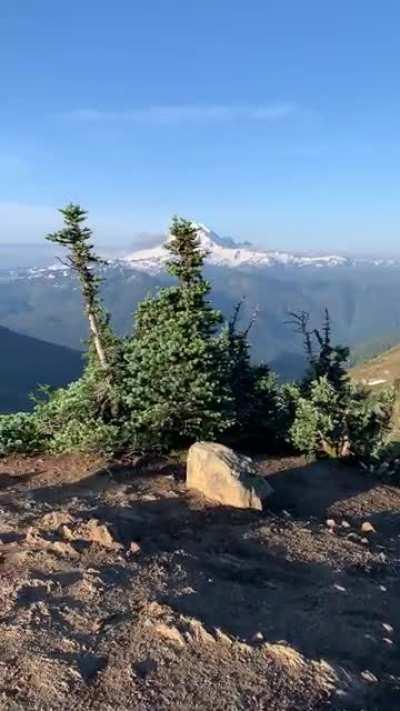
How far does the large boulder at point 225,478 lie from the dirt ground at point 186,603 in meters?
0.57

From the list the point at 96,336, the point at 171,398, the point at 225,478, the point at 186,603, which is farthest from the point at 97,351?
the point at 186,603

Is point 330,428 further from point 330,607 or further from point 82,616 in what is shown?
point 82,616

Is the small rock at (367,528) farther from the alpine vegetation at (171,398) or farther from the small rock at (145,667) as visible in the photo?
the small rock at (145,667)

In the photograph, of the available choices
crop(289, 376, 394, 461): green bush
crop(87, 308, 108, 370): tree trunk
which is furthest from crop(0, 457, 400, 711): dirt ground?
crop(289, 376, 394, 461): green bush

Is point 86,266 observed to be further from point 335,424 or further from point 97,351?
point 335,424

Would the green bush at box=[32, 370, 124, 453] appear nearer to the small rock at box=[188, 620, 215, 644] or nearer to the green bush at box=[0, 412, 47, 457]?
the green bush at box=[0, 412, 47, 457]

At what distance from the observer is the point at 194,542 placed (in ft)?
47.8

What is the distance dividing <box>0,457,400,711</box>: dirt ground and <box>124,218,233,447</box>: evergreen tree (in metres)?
3.18

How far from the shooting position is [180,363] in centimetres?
2192

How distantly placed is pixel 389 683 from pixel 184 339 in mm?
14020

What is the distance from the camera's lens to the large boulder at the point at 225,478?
17.3 metres

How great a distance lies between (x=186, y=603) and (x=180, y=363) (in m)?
11.6

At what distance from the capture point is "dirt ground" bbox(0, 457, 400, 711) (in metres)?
8.85

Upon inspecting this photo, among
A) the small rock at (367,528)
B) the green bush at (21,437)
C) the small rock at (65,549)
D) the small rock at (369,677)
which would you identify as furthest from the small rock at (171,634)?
the green bush at (21,437)
